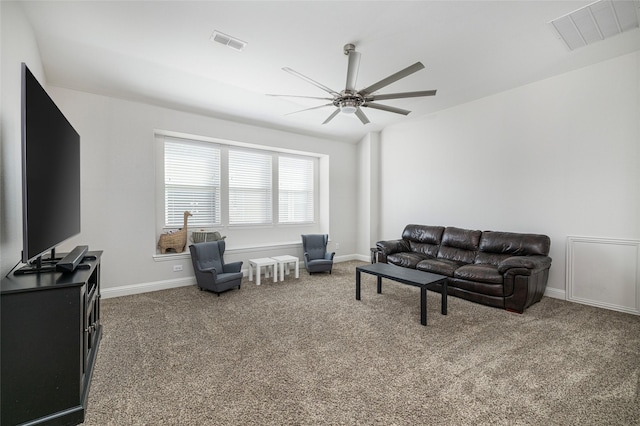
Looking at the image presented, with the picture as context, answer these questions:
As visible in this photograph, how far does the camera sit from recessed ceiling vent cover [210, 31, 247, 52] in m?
3.21

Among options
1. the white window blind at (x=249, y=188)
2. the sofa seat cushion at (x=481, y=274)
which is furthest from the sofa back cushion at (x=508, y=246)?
the white window blind at (x=249, y=188)

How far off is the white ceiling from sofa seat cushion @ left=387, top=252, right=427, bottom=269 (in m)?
2.87

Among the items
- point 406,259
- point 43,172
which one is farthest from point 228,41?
point 406,259

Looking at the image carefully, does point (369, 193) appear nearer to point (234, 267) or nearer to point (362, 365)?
point (234, 267)

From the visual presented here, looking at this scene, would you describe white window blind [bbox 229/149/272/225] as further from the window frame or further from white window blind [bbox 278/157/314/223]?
white window blind [bbox 278/157/314/223]

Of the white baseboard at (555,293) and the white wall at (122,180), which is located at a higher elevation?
the white wall at (122,180)

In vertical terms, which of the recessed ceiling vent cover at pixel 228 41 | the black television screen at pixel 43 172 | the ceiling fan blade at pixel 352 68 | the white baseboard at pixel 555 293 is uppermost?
the recessed ceiling vent cover at pixel 228 41

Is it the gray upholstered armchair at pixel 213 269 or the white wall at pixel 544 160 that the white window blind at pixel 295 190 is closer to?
the gray upholstered armchair at pixel 213 269

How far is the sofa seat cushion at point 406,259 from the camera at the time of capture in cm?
498

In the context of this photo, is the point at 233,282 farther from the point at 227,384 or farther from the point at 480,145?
the point at 480,145

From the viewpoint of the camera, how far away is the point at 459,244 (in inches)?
202

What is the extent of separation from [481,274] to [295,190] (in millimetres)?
4324

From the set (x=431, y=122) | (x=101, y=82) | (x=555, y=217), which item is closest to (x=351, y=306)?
(x=555, y=217)

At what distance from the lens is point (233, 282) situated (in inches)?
178
